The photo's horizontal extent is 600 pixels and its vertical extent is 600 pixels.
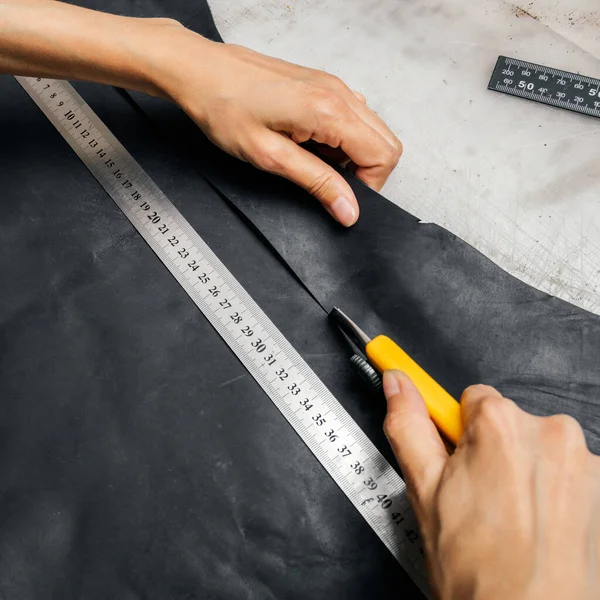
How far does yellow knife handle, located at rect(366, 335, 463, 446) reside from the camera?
3.17 feet

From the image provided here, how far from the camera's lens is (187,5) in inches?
61.7

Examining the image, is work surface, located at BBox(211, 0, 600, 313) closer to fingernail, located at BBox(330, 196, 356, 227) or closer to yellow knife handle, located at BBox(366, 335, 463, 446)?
fingernail, located at BBox(330, 196, 356, 227)

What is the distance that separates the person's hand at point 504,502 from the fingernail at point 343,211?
43 centimetres

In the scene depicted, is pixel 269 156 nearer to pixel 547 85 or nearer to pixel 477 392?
pixel 477 392

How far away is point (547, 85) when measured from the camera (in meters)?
1.50

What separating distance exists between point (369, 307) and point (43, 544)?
2.55 feet

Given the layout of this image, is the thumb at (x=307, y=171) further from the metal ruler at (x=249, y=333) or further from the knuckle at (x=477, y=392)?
the knuckle at (x=477, y=392)

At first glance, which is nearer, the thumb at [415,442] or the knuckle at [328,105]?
the thumb at [415,442]

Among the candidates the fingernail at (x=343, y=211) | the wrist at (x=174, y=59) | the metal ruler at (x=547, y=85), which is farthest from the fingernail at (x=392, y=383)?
the metal ruler at (x=547, y=85)

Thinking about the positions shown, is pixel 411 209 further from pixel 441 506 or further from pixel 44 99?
pixel 44 99

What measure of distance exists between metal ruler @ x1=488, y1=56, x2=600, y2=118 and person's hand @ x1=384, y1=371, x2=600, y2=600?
0.92 metres

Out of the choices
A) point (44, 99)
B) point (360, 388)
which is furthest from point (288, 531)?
point (44, 99)

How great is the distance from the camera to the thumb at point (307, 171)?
1.16 m

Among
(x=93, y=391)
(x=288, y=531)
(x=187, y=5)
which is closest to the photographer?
(x=288, y=531)
